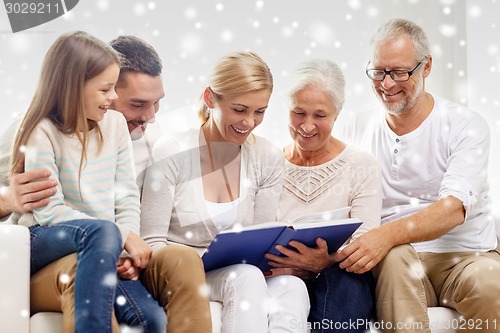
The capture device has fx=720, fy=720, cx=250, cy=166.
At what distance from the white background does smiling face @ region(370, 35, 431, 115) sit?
61 centimetres

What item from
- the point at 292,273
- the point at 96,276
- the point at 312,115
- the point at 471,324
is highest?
the point at 312,115

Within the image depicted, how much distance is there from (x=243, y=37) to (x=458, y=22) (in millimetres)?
928

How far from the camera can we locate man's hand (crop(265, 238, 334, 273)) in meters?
1.97

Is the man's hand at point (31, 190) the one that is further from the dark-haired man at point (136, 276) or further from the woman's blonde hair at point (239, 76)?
the woman's blonde hair at point (239, 76)

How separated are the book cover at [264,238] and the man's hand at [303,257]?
2 cm

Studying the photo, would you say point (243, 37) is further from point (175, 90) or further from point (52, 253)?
point (52, 253)

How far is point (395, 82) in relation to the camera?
2309mm

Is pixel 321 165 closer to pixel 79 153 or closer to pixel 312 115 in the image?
pixel 312 115

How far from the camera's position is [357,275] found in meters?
1.99

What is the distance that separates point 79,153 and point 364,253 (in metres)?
0.81

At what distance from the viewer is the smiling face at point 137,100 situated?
85.7 inches

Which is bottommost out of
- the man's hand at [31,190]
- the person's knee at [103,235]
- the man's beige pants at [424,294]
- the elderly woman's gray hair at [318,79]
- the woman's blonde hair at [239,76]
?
the man's beige pants at [424,294]

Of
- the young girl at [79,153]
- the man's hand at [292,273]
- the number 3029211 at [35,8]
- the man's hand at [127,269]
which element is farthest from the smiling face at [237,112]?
the number 3029211 at [35,8]

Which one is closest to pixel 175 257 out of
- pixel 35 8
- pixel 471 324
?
pixel 471 324
